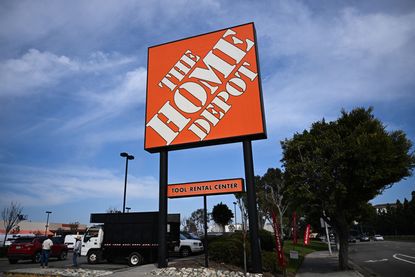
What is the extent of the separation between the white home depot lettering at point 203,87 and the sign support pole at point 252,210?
212 centimetres

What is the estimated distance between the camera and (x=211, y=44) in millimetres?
15344

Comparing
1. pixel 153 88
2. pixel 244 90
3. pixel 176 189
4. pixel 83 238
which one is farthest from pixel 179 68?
pixel 83 238

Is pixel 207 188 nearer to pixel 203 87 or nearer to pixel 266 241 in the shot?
pixel 203 87

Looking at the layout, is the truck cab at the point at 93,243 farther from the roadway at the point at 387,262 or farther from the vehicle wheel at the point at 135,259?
the roadway at the point at 387,262

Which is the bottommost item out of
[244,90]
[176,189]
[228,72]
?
[176,189]

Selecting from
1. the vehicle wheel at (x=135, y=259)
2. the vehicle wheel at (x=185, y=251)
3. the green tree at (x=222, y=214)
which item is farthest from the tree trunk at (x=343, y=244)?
the green tree at (x=222, y=214)

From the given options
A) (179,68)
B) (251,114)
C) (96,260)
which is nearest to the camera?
(251,114)

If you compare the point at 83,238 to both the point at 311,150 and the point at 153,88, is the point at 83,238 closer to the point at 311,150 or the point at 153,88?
the point at 153,88

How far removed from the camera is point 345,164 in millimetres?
15562

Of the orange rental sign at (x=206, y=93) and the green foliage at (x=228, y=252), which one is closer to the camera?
the orange rental sign at (x=206, y=93)

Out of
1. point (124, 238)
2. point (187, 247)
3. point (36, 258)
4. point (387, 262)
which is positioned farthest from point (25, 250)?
point (387, 262)

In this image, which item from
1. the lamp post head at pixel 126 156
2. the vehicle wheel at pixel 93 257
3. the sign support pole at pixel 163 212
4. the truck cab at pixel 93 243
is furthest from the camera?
the lamp post head at pixel 126 156

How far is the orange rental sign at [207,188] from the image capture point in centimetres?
1307

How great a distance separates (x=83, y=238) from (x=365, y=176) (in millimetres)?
16563
